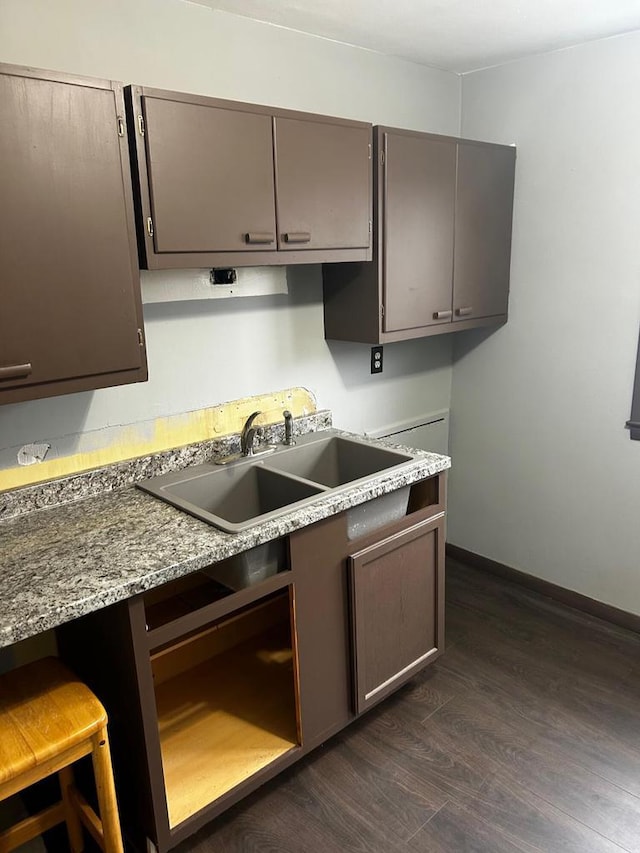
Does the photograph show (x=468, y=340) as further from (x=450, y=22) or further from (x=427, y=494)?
(x=450, y=22)

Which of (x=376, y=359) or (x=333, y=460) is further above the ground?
(x=376, y=359)

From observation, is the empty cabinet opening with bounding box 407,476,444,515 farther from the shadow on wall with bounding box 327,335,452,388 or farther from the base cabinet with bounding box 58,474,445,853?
the shadow on wall with bounding box 327,335,452,388

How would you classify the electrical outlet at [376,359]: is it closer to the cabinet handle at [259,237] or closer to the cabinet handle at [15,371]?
→ the cabinet handle at [259,237]

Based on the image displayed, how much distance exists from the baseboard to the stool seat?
7.24ft

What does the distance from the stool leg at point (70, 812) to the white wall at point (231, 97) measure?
3.03ft

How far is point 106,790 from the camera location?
150 centimetres

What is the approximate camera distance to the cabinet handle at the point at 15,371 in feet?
4.83

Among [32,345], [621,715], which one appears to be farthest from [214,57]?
[621,715]

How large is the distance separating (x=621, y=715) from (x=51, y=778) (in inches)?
76.2

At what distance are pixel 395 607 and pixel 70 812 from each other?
44.1 inches

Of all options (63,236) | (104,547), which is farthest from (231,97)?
(104,547)

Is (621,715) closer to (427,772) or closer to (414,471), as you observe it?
(427,772)

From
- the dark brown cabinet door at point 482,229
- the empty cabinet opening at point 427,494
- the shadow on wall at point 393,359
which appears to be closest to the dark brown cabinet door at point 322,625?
the empty cabinet opening at point 427,494

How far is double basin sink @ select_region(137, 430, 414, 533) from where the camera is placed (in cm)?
199
